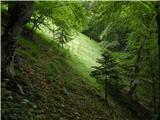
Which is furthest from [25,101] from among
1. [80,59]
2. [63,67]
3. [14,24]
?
[80,59]

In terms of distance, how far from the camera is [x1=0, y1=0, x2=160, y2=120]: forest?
8.77 metres

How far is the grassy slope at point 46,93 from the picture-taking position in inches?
347

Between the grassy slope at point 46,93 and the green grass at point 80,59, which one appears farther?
the green grass at point 80,59

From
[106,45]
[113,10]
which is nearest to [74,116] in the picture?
[113,10]

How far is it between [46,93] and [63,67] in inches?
244

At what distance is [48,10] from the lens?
1642 centimetres

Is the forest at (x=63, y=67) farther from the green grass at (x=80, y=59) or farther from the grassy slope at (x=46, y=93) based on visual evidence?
the green grass at (x=80, y=59)

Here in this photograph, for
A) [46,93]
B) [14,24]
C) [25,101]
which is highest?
[14,24]

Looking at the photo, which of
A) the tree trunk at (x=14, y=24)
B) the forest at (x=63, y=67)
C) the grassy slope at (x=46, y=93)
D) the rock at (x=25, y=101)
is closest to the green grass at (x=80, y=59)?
the forest at (x=63, y=67)

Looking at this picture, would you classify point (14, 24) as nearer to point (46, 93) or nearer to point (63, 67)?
point (46, 93)

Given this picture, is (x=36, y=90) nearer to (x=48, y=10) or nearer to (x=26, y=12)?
(x=26, y=12)

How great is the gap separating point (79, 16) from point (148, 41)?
6851 mm

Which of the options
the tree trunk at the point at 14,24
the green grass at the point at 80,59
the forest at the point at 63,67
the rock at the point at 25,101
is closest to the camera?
the tree trunk at the point at 14,24

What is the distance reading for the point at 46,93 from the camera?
1105 centimetres
